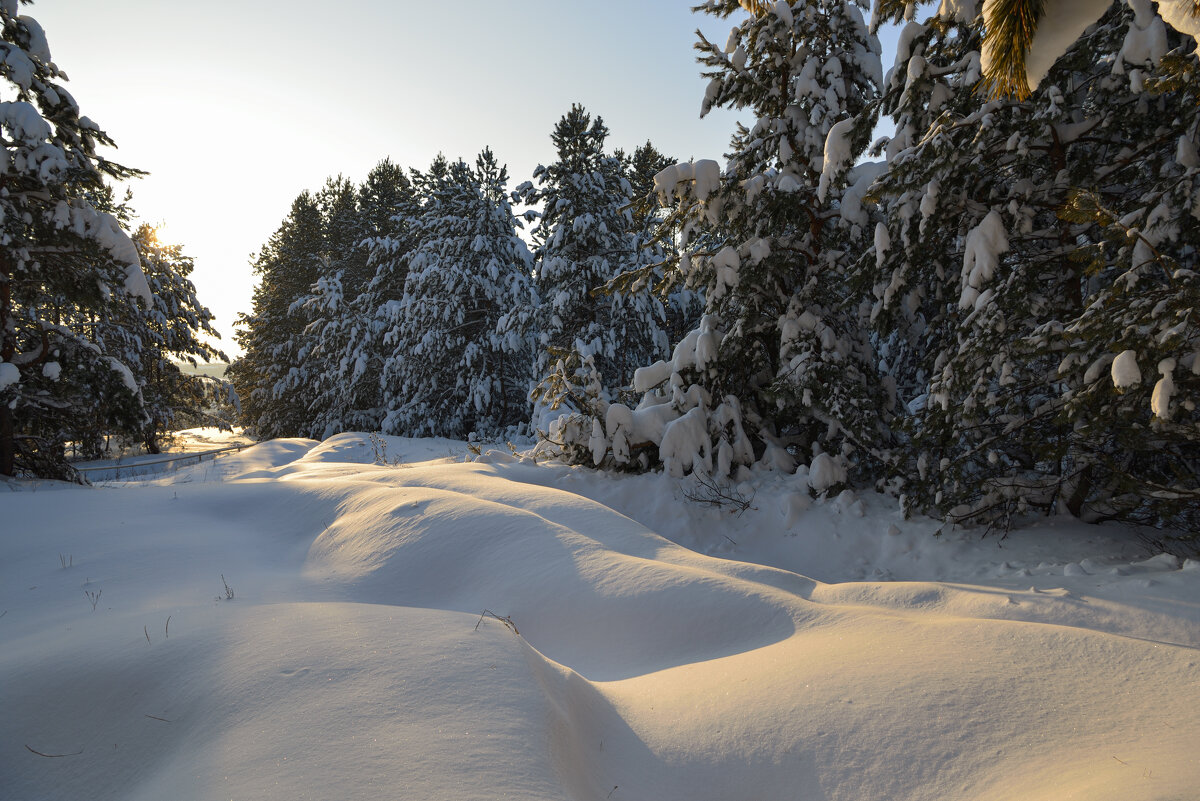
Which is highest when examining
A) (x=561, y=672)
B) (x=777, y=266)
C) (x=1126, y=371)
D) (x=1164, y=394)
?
(x=777, y=266)

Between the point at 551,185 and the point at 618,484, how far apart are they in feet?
42.9

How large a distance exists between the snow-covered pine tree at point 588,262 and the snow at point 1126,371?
12885 mm

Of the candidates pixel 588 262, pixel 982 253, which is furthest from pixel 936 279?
pixel 588 262

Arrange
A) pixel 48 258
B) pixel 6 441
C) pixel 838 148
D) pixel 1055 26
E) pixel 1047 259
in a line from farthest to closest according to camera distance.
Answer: pixel 48 258, pixel 6 441, pixel 838 148, pixel 1047 259, pixel 1055 26

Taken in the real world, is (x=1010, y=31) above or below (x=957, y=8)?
below

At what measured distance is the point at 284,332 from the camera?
28.8 metres

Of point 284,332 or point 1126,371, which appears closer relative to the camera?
point 1126,371

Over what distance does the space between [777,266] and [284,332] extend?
28375mm

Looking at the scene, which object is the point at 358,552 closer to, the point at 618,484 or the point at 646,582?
the point at 646,582

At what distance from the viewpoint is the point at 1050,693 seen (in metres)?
2.43

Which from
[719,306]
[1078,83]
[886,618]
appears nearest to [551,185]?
[719,306]

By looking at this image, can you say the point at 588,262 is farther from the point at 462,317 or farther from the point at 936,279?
the point at 936,279

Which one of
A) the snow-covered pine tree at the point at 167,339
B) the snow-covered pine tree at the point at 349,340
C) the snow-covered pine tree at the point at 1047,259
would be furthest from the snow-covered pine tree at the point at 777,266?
the snow-covered pine tree at the point at 349,340

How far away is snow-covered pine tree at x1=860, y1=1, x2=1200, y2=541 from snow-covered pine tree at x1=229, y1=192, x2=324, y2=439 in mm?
26991
